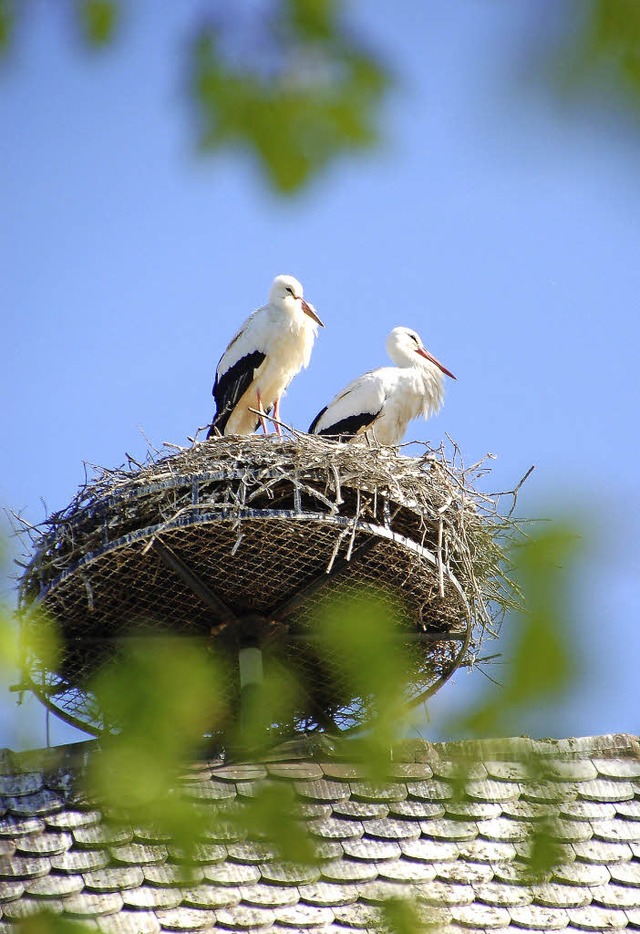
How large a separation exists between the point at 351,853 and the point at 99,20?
2990 mm

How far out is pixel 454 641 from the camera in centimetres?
605

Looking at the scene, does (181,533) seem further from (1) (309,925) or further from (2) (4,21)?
(2) (4,21)

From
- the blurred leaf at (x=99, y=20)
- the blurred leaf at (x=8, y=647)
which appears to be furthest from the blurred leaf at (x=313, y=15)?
the blurred leaf at (x=8, y=647)

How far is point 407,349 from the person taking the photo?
860cm

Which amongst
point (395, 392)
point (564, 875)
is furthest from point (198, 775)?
point (395, 392)

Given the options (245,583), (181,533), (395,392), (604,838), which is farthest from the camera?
(395,392)

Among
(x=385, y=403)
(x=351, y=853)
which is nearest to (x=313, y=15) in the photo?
(x=351, y=853)

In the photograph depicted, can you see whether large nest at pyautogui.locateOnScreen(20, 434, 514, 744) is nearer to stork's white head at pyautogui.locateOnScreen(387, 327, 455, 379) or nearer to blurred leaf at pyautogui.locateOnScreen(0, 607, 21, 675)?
stork's white head at pyautogui.locateOnScreen(387, 327, 455, 379)

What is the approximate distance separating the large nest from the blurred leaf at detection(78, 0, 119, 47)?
3.54 metres

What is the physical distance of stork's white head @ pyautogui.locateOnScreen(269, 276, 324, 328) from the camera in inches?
318

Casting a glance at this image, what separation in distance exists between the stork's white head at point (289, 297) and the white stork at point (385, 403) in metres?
0.49

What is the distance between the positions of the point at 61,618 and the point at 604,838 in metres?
2.47

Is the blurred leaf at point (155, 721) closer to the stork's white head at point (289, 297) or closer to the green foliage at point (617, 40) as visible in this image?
the green foliage at point (617, 40)

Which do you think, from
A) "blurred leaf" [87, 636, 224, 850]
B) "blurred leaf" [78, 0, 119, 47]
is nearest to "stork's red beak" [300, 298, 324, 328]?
"blurred leaf" [87, 636, 224, 850]
